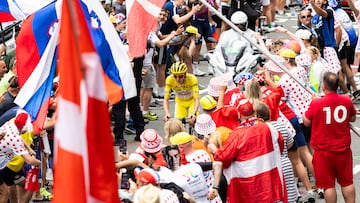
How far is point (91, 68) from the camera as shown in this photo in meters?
5.30

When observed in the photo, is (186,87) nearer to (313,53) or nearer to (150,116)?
(313,53)

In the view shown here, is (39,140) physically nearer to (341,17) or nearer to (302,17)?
(302,17)

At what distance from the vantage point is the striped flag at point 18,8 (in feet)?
35.0

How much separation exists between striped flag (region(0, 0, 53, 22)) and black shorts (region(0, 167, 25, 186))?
1741 mm

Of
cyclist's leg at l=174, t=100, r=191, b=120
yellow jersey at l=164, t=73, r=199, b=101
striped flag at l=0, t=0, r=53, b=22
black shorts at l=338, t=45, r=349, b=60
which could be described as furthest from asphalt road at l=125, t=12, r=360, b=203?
striped flag at l=0, t=0, r=53, b=22

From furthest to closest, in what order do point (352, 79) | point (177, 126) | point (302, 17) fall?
1. point (352, 79)
2. point (302, 17)
3. point (177, 126)

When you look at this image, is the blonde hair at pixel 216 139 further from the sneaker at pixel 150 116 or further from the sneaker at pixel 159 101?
the sneaker at pixel 159 101

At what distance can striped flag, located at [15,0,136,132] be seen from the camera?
9727mm

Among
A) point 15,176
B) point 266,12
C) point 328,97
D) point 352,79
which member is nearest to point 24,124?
point 15,176

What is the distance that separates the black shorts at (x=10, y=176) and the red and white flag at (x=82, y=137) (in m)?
6.15

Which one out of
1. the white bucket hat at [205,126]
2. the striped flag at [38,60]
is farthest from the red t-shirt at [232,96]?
the striped flag at [38,60]

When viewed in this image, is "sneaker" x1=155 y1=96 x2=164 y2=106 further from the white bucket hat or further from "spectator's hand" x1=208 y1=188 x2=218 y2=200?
"spectator's hand" x1=208 y1=188 x2=218 y2=200

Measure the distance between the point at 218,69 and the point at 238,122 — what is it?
3578 millimetres

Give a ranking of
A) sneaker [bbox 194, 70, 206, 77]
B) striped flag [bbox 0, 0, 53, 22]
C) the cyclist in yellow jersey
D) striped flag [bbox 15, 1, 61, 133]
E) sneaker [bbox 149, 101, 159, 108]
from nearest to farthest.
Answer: striped flag [bbox 15, 1, 61, 133] < striped flag [bbox 0, 0, 53, 22] < the cyclist in yellow jersey < sneaker [bbox 149, 101, 159, 108] < sneaker [bbox 194, 70, 206, 77]
